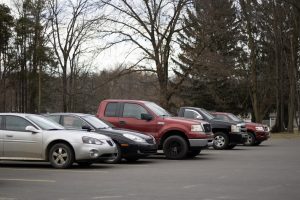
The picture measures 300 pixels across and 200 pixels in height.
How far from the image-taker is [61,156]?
48.2ft

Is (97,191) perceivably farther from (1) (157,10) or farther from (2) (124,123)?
(1) (157,10)

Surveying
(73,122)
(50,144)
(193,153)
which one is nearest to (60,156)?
(50,144)

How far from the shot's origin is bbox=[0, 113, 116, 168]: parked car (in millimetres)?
14562

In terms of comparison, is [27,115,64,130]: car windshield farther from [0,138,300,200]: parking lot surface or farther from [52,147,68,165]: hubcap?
[0,138,300,200]: parking lot surface

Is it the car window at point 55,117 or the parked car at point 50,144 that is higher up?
the car window at point 55,117

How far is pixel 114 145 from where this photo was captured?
1528 cm

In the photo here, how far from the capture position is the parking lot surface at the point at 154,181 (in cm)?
996

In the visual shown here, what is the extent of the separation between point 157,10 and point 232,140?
20.1m

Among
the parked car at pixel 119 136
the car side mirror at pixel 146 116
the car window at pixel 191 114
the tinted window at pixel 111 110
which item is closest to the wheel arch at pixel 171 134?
the car side mirror at pixel 146 116

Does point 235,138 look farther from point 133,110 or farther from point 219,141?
point 133,110

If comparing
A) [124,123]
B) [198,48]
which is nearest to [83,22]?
[198,48]

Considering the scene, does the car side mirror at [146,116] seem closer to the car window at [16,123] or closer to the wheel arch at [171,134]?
the wheel arch at [171,134]

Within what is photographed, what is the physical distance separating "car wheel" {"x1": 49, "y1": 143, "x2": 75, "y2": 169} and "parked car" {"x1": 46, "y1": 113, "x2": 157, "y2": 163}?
153cm

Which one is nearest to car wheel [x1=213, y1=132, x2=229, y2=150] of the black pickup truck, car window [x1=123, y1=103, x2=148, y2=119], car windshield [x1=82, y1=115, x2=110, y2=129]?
the black pickup truck
